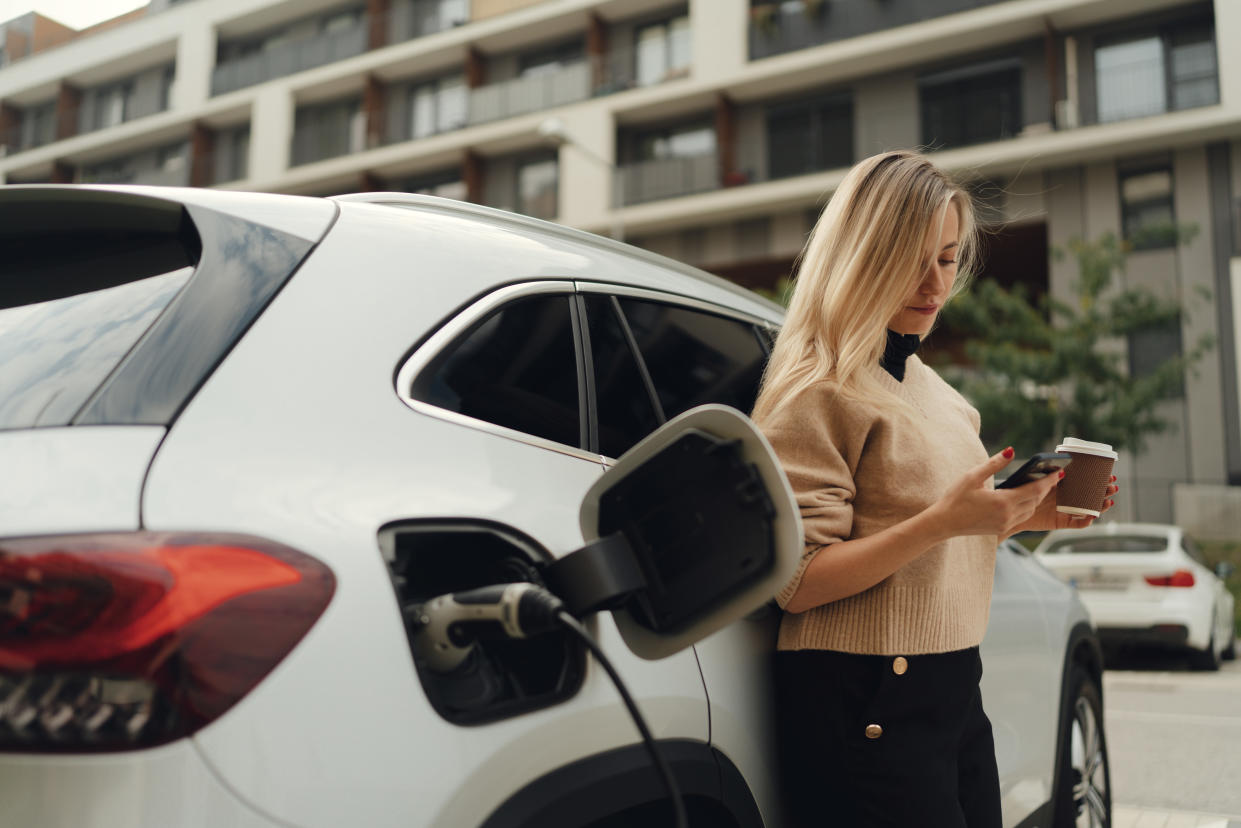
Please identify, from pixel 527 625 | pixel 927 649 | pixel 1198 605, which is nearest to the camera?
pixel 527 625

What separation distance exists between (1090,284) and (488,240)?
16.5m

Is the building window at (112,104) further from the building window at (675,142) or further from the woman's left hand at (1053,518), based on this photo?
the woman's left hand at (1053,518)

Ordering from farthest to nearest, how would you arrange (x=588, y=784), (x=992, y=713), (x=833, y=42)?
1. (x=833, y=42)
2. (x=992, y=713)
3. (x=588, y=784)

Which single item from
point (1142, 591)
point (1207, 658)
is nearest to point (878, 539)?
point (1142, 591)

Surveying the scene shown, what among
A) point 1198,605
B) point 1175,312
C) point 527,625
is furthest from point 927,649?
point 1175,312

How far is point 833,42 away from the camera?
2117 centimetres

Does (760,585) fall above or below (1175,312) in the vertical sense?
below

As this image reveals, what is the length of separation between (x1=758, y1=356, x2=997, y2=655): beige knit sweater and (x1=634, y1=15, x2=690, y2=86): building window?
22811 mm

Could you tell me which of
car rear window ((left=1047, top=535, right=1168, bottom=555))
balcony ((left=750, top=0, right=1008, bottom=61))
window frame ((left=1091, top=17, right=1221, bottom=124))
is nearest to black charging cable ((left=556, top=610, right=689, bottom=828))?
car rear window ((left=1047, top=535, right=1168, bottom=555))

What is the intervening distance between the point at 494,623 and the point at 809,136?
72.8 feet

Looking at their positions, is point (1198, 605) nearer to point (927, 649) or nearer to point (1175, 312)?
point (1175, 312)

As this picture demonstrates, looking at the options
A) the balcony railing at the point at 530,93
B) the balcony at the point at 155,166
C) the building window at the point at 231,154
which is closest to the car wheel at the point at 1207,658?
the balcony railing at the point at 530,93

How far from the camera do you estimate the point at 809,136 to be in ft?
72.7

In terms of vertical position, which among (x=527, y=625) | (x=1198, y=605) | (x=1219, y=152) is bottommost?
(x=1198, y=605)
